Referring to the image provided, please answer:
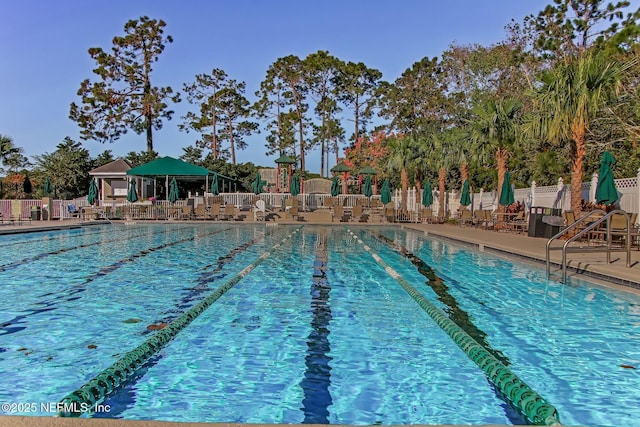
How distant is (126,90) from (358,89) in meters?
19.1

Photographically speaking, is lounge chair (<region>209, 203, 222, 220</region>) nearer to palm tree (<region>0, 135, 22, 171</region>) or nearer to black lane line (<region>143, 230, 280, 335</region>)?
black lane line (<region>143, 230, 280, 335</region>)

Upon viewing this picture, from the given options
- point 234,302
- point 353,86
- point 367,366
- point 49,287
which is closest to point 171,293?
point 234,302

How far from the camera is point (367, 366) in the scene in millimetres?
4141

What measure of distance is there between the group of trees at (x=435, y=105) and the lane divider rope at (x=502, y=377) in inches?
381

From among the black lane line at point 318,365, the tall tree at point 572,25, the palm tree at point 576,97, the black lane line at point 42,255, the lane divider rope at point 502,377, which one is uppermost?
the tall tree at point 572,25

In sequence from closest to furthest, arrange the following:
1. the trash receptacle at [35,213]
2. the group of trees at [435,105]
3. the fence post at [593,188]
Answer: the fence post at [593,188]
the group of trees at [435,105]
the trash receptacle at [35,213]

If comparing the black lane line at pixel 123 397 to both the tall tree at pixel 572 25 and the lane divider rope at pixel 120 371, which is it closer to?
the lane divider rope at pixel 120 371

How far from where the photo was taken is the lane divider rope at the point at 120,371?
2.96m

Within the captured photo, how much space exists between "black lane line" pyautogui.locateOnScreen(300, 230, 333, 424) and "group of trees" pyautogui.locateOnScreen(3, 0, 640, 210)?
9.79m

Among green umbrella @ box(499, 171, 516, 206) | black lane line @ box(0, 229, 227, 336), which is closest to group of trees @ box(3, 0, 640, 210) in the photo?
green umbrella @ box(499, 171, 516, 206)

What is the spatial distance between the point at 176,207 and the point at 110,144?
1542 cm

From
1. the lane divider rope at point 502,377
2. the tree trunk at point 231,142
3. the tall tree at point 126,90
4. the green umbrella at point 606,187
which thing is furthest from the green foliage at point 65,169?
the lane divider rope at point 502,377

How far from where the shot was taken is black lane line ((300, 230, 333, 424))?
10.8 ft

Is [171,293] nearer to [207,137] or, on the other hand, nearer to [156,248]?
[156,248]
